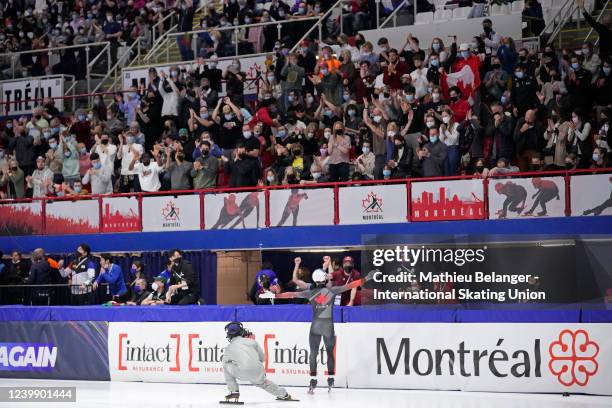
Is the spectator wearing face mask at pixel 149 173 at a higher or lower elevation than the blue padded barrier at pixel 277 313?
higher

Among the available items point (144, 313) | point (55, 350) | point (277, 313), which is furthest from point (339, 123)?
point (55, 350)

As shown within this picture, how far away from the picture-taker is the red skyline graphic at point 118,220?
25062 millimetres

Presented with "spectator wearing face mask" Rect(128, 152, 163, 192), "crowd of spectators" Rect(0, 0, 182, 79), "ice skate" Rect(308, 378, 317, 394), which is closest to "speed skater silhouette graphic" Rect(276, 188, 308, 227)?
"spectator wearing face mask" Rect(128, 152, 163, 192)

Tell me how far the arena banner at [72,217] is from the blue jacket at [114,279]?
2.71 m

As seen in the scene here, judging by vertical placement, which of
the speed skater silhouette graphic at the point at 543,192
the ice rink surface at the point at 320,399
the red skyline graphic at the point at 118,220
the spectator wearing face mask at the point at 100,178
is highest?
the spectator wearing face mask at the point at 100,178

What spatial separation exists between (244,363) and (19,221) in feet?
39.8

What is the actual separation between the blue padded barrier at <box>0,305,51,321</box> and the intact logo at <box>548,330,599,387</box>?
30.5 feet

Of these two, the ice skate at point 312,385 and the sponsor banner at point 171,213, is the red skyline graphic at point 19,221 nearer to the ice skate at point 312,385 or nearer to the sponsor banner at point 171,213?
the sponsor banner at point 171,213

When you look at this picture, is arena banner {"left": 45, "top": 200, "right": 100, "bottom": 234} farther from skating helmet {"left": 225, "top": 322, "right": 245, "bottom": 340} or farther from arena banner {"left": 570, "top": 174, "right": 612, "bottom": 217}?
arena banner {"left": 570, "top": 174, "right": 612, "bottom": 217}

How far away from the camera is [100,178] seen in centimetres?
2619

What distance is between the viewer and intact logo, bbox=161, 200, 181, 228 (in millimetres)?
24609

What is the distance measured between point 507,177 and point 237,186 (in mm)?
5981

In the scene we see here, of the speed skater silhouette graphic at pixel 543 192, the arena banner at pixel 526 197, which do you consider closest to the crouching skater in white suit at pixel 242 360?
the arena banner at pixel 526 197

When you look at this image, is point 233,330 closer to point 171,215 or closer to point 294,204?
point 294,204
